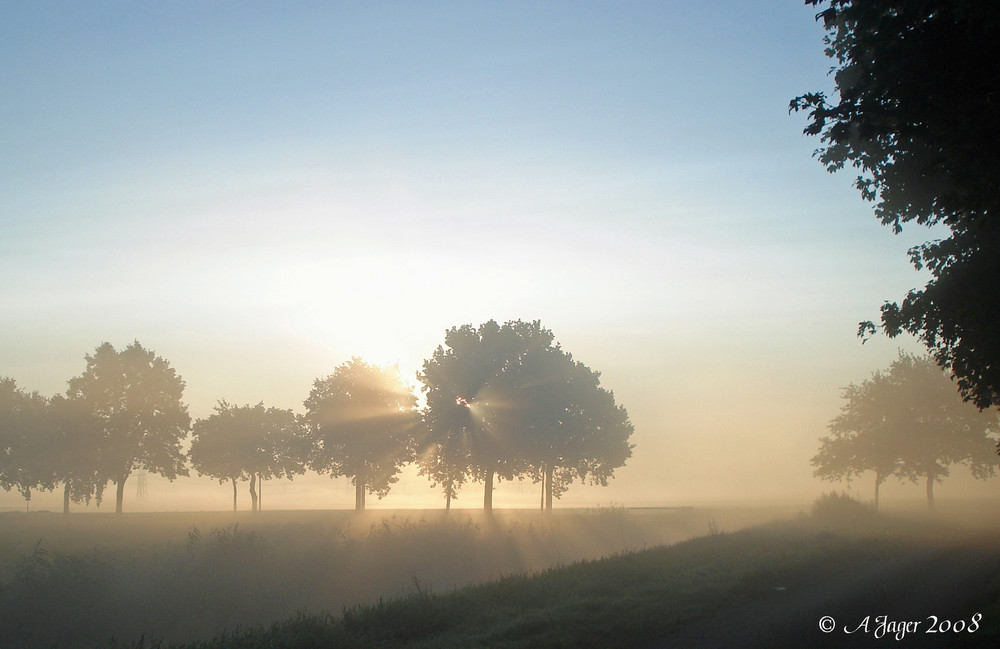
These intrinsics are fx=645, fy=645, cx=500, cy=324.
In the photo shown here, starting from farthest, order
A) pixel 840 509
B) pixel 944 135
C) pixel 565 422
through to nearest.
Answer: pixel 565 422 → pixel 840 509 → pixel 944 135

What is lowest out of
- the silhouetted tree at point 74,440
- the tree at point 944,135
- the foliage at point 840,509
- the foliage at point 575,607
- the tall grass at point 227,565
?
the tall grass at point 227,565

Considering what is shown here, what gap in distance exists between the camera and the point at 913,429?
2122 inches

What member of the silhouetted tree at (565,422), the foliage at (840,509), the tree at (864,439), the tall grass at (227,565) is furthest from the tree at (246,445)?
the tree at (864,439)

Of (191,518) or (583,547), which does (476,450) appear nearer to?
(583,547)

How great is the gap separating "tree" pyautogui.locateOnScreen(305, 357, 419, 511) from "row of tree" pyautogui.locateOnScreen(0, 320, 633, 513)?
95 millimetres

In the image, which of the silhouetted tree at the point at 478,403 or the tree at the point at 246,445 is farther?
the tree at the point at 246,445

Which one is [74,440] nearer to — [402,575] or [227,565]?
[227,565]

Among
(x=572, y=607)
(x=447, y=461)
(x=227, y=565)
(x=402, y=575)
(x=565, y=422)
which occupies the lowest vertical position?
(x=402, y=575)

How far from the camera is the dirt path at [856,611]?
10.9 meters

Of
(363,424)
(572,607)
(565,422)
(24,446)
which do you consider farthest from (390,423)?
(572,607)

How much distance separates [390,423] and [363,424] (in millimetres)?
2304

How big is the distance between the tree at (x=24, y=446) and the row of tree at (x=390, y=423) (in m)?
0.11

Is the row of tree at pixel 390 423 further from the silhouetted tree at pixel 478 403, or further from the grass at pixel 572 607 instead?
the grass at pixel 572 607

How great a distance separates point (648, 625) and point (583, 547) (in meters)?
28.8
